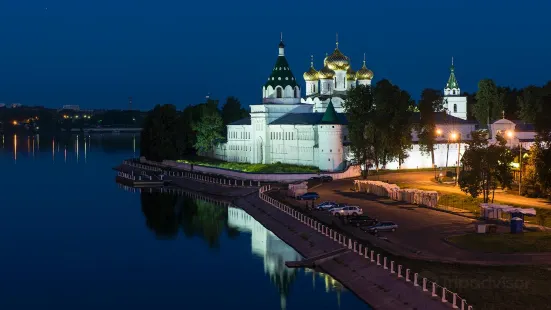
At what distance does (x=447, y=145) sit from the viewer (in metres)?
75.6

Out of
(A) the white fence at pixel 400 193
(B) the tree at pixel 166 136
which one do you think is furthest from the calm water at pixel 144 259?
(B) the tree at pixel 166 136

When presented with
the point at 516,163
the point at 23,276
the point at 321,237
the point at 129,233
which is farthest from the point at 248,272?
the point at 516,163

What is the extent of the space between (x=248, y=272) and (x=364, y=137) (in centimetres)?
3144

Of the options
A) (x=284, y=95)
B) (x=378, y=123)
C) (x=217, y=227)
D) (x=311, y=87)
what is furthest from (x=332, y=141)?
(x=217, y=227)

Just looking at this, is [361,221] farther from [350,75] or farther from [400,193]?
[350,75]

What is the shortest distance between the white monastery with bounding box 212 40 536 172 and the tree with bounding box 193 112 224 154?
3.60ft

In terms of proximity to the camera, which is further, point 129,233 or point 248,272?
point 129,233

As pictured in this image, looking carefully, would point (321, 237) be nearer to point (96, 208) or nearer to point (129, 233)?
point (129, 233)

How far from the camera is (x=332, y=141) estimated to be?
7212 centimetres

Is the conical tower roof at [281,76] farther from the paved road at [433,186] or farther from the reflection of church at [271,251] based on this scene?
the reflection of church at [271,251]

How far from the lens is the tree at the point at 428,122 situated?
242ft

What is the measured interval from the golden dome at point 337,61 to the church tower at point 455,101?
18.9 meters

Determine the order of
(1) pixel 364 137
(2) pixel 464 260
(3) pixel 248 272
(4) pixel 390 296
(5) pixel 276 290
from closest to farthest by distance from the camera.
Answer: (4) pixel 390 296
(2) pixel 464 260
(5) pixel 276 290
(3) pixel 248 272
(1) pixel 364 137

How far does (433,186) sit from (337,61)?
101 feet
